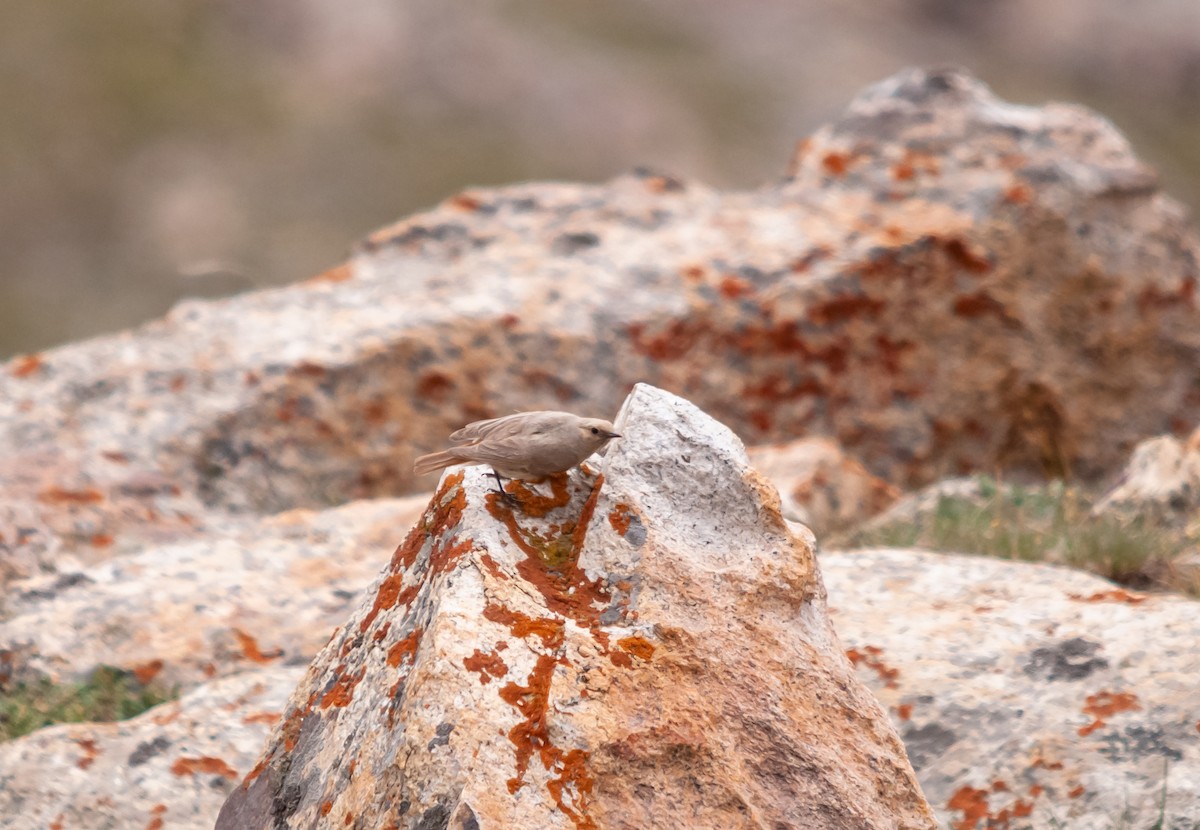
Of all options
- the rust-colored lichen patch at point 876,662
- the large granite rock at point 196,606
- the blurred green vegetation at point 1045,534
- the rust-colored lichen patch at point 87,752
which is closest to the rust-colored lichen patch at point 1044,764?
the rust-colored lichen patch at point 876,662

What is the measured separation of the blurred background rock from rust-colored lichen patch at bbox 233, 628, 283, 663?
1948 cm

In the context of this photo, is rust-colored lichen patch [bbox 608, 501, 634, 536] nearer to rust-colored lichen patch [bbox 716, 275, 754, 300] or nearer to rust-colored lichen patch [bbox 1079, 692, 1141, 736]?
rust-colored lichen patch [bbox 1079, 692, 1141, 736]

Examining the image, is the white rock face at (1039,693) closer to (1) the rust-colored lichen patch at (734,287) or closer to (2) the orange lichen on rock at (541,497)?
(2) the orange lichen on rock at (541,497)

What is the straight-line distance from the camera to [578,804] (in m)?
3.30

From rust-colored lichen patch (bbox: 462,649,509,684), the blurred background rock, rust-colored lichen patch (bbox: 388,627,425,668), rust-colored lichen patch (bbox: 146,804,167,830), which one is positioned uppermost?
the blurred background rock

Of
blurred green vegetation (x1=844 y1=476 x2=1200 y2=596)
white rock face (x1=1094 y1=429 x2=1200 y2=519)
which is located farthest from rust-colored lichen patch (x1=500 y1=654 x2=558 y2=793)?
white rock face (x1=1094 y1=429 x2=1200 y2=519)

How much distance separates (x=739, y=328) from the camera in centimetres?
859

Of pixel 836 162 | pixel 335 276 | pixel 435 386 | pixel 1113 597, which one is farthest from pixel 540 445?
pixel 836 162

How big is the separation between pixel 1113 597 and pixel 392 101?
34.6m

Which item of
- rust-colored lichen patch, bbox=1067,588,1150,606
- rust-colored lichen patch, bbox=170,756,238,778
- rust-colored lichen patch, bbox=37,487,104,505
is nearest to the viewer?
rust-colored lichen patch, bbox=170,756,238,778

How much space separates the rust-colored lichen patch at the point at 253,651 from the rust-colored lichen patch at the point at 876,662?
2429mm

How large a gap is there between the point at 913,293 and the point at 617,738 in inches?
237

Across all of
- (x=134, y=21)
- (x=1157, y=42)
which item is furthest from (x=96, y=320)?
(x=1157, y=42)

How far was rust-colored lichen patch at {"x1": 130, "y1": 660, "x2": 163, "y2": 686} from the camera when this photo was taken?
566 cm
